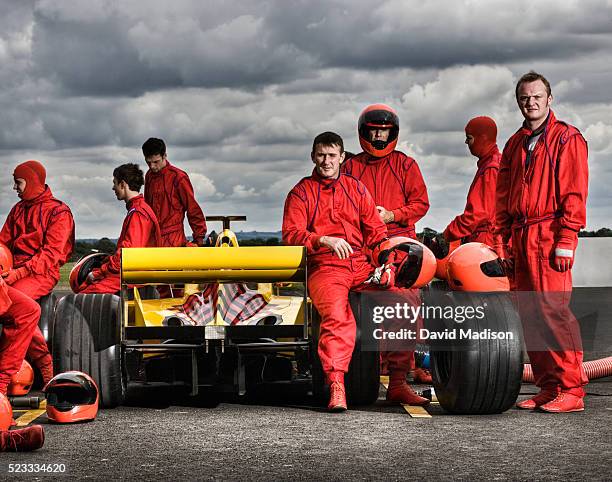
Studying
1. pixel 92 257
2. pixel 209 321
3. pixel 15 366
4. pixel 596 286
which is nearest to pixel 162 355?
pixel 209 321

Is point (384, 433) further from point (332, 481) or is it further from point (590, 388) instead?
point (590, 388)

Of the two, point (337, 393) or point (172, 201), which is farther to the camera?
point (172, 201)

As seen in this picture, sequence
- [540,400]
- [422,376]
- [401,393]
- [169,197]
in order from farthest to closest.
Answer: [169,197]
[422,376]
[401,393]
[540,400]

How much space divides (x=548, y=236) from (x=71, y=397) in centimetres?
349

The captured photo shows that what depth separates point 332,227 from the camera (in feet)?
30.3

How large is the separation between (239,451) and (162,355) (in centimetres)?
195

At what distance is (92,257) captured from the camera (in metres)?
10.4

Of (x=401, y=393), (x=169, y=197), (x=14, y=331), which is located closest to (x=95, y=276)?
(x=14, y=331)

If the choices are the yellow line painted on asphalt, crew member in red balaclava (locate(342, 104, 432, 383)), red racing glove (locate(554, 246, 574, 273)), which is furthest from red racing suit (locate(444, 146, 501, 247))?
the yellow line painted on asphalt

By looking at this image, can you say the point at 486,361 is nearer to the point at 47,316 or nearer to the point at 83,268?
the point at 83,268

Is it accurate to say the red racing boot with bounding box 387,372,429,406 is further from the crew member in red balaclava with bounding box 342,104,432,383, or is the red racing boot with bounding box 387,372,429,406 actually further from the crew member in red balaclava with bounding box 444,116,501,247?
the crew member in red balaclava with bounding box 444,116,501,247

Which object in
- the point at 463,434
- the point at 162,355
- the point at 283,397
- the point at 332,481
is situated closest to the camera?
the point at 332,481

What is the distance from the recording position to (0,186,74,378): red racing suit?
10688 mm

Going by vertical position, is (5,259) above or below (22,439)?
above
